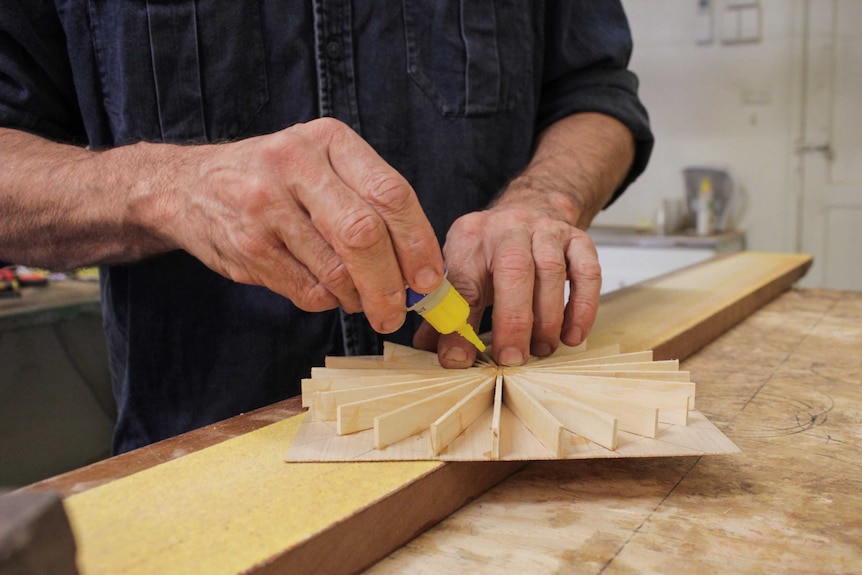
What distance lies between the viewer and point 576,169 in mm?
1648

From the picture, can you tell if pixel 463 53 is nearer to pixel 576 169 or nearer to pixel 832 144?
pixel 576 169

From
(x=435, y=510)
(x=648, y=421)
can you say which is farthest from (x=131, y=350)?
(x=648, y=421)

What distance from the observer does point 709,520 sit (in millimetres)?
805

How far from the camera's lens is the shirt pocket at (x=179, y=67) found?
135 centimetres

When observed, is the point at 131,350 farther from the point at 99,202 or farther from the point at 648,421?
the point at 648,421

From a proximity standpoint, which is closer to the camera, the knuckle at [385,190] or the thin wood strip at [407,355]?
the knuckle at [385,190]

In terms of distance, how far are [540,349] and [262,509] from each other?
608 mm

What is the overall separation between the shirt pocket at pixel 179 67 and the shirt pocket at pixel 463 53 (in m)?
0.34

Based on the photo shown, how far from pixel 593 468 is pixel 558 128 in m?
1.09

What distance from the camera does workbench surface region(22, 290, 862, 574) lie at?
73 cm

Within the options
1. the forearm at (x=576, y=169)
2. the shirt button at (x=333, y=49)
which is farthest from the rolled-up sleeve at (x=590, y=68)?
the shirt button at (x=333, y=49)

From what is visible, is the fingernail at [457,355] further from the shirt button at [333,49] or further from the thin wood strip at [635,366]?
the shirt button at [333,49]

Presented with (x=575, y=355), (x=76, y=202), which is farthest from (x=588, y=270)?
(x=76, y=202)

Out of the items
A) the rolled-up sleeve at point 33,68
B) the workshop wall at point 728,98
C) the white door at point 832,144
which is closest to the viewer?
the rolled-up sleeve at point 33,68
